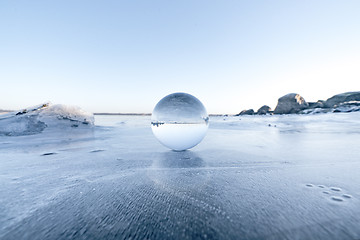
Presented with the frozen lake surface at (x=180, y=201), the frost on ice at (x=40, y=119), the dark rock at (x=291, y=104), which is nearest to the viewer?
the frozen lake surface at (x=180, y=201)

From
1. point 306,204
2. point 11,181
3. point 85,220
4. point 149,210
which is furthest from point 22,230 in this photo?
point 306,204

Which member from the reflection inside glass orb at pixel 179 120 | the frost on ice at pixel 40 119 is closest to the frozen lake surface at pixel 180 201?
the reflection inside glass orb at pixel 179 120

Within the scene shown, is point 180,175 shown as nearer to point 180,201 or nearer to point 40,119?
point 180,201

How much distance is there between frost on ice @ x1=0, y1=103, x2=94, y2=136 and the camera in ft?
14.4

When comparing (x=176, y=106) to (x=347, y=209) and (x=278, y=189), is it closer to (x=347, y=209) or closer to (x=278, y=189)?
(x=278, y=189)

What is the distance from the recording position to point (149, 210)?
910 millimetres

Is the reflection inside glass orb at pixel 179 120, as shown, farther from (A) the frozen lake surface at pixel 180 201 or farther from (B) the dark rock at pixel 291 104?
(B) the dark rock at pixel 291 104

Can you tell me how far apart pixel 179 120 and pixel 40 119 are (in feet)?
16.9

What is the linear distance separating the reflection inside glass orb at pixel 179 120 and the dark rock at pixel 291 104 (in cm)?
4168

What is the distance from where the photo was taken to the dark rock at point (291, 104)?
34941 mm

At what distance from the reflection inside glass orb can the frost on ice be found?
4457 mm

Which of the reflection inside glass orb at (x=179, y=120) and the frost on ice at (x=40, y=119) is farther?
the frost on ice at (x=40, y=119)

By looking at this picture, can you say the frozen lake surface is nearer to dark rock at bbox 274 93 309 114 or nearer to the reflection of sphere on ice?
the reflection of sphere on ice

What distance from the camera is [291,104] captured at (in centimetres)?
3541
